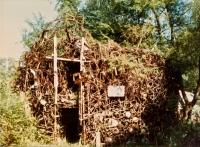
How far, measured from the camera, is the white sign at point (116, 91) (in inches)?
406

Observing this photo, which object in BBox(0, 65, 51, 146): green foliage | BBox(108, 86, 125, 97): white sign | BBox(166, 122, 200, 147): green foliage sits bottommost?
BBox(166, 122, 200, 147): green foliage

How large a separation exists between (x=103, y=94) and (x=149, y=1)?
8.76 meters

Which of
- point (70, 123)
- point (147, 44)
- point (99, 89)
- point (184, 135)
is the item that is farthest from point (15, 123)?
point (147, 44)

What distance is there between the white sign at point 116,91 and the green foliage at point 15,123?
10.7ft

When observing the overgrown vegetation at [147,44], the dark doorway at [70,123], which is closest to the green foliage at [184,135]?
the overgrown vegetation at [147,44]

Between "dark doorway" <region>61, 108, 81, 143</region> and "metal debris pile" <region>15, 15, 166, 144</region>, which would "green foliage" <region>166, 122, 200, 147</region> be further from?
"dark doorway" <region>61, 108, 81, 143</region>

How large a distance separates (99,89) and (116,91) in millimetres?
727

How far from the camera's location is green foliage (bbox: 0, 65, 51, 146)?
27.3 feet

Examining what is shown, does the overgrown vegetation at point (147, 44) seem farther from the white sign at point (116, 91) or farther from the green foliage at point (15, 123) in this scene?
the white sign at point (116, 91)

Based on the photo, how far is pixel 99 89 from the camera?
33.8 feet

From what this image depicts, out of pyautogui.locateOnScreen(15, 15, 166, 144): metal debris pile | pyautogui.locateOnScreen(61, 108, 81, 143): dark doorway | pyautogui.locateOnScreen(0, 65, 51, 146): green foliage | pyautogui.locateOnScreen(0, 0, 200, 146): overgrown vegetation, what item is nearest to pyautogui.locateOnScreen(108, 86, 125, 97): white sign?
pyautogui.locateOnScreen(15, 15, 166, 144): metal debris pile

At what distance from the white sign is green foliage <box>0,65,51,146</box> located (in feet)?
10.7

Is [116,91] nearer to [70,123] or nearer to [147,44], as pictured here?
[70,123]

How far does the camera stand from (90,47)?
423 inches
